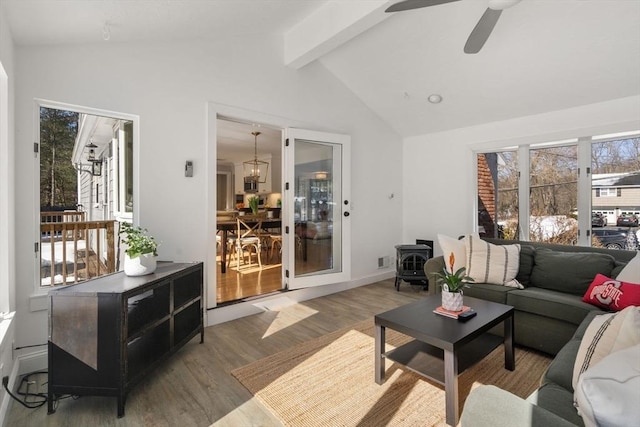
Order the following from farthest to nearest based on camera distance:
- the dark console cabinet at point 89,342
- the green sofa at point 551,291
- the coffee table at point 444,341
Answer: the green sofa at point 551,291, the dark console cabinet at point 89,342, the coffee table at point 444,341

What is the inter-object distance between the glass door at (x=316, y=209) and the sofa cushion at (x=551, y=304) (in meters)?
→ 2.21

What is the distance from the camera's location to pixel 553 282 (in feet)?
10.1

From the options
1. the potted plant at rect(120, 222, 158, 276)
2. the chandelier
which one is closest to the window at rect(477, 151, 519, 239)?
Result: the potted plant at rect(120, 222, 158, 276)

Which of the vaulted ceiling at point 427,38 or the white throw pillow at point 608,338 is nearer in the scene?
the white throw pillow at point 608,338

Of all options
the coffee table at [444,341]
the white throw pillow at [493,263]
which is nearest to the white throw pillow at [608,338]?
the coffee table at [444,341]

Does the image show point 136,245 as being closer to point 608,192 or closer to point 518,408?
point 518,408

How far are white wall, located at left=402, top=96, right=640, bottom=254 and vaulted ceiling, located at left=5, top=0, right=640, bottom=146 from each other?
5.8 inches

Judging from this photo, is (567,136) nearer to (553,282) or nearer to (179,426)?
(553,282)

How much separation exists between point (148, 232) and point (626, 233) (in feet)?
17.3

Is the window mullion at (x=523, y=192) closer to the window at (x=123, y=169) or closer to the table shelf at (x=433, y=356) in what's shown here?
the table shelf at (x=433, y=356)

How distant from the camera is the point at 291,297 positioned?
411cm

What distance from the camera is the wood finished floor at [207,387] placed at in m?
1.92

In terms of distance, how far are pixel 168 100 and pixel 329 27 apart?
1765 mm

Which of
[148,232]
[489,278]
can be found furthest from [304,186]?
[489,278]
